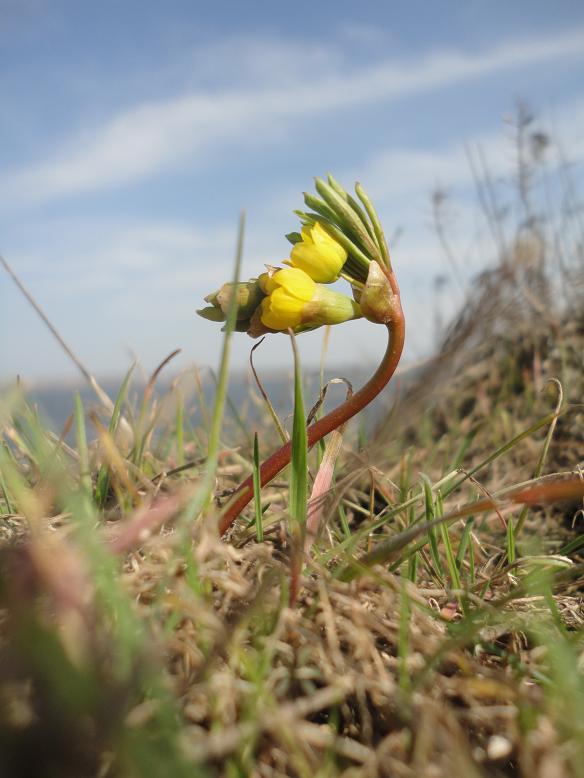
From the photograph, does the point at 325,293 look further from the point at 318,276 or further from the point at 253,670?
the point at 253,670

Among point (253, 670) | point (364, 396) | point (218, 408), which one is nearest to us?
point (253, 670)

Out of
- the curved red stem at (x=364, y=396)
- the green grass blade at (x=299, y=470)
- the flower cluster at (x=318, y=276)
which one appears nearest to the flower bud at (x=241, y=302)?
the flower cluster at (x=318, y=276)

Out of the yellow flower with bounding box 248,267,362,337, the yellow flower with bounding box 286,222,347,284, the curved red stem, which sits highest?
the yellow flower with bounding box 286,222,347,284

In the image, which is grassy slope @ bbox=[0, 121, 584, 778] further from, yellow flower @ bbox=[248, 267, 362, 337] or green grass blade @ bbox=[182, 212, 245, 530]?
yellow flower @ bbox=[248, 267, 362, 337]

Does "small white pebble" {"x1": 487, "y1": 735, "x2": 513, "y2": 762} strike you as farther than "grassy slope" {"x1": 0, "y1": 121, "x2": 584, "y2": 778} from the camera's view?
Yes

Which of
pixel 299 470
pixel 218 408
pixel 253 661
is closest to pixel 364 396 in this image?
pixel 299 470

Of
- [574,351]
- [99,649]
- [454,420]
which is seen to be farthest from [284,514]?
[574,351]

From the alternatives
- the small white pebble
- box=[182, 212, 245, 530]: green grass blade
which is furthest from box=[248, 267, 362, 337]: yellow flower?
the small white pebble
